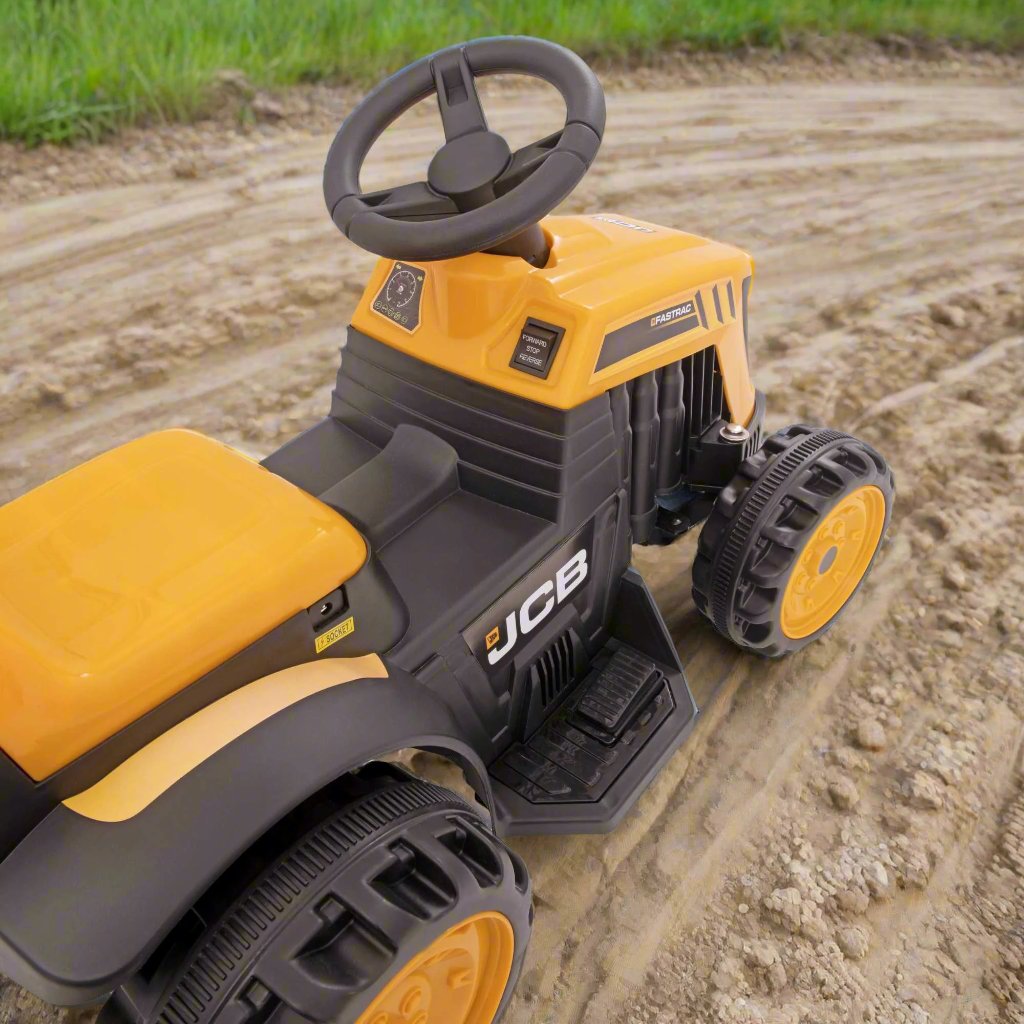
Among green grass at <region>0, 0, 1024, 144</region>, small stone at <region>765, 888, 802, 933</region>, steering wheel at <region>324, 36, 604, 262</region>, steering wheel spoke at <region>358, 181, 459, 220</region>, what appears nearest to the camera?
steering wheel at <region>324, 36, 604, 262</region>

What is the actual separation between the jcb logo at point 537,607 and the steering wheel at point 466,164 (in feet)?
2.10

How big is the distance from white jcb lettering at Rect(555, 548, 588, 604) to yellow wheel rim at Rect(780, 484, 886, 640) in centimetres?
50

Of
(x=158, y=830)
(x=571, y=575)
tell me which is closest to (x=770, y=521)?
(x=571, y=575)

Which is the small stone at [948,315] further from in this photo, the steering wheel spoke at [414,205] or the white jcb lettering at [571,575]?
the steering wheel spoke at [414,205]

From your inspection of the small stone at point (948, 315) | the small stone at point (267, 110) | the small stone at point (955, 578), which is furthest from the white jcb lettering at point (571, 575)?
the small stone at point (267, 110)

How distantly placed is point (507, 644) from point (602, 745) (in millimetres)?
351

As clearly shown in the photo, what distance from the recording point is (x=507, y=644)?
72.6 inches

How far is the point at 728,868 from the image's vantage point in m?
2.01

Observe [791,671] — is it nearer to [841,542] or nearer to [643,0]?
[841,542]

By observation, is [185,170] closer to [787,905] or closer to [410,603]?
[410,603]

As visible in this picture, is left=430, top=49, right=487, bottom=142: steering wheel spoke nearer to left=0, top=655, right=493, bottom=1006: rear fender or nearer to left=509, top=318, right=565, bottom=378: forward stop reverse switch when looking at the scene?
left=509, top=318, right=565, bottom=378: forward stop reverse switch

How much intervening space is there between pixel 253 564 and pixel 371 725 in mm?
294

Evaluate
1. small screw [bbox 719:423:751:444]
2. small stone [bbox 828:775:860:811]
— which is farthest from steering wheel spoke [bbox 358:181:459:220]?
small stone [bbox 828:775:860:811]

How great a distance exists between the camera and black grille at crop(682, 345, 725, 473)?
7.20 feet
